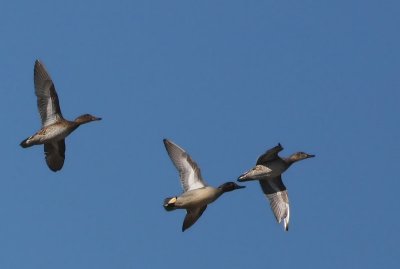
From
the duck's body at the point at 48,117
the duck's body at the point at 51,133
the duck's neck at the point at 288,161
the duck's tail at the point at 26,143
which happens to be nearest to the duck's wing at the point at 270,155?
the duck's neck at the point at 288,161

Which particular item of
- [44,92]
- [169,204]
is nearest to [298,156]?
[169,204]

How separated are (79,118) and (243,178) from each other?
4.68 metres

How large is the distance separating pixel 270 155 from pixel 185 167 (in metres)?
2.80

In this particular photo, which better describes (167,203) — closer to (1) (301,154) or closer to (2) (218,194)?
(2) (218,194)

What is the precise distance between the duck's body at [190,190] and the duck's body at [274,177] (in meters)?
2.19

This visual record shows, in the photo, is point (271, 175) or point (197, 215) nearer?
point (197, 215)

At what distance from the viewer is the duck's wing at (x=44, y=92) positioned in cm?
3534

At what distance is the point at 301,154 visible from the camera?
121 ft

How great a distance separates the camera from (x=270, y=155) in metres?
35.7

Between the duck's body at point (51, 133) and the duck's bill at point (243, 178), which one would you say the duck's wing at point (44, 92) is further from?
the duck's bill at point (243, 178)

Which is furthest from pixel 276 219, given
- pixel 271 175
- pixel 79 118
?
pixel 79 118

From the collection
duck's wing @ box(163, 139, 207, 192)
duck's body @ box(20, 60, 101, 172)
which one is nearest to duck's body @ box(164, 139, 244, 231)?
duck's wing @ box(163, 139, 207, 192)

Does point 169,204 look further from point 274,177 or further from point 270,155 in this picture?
point 274,177

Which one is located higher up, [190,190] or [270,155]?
[270,155]
